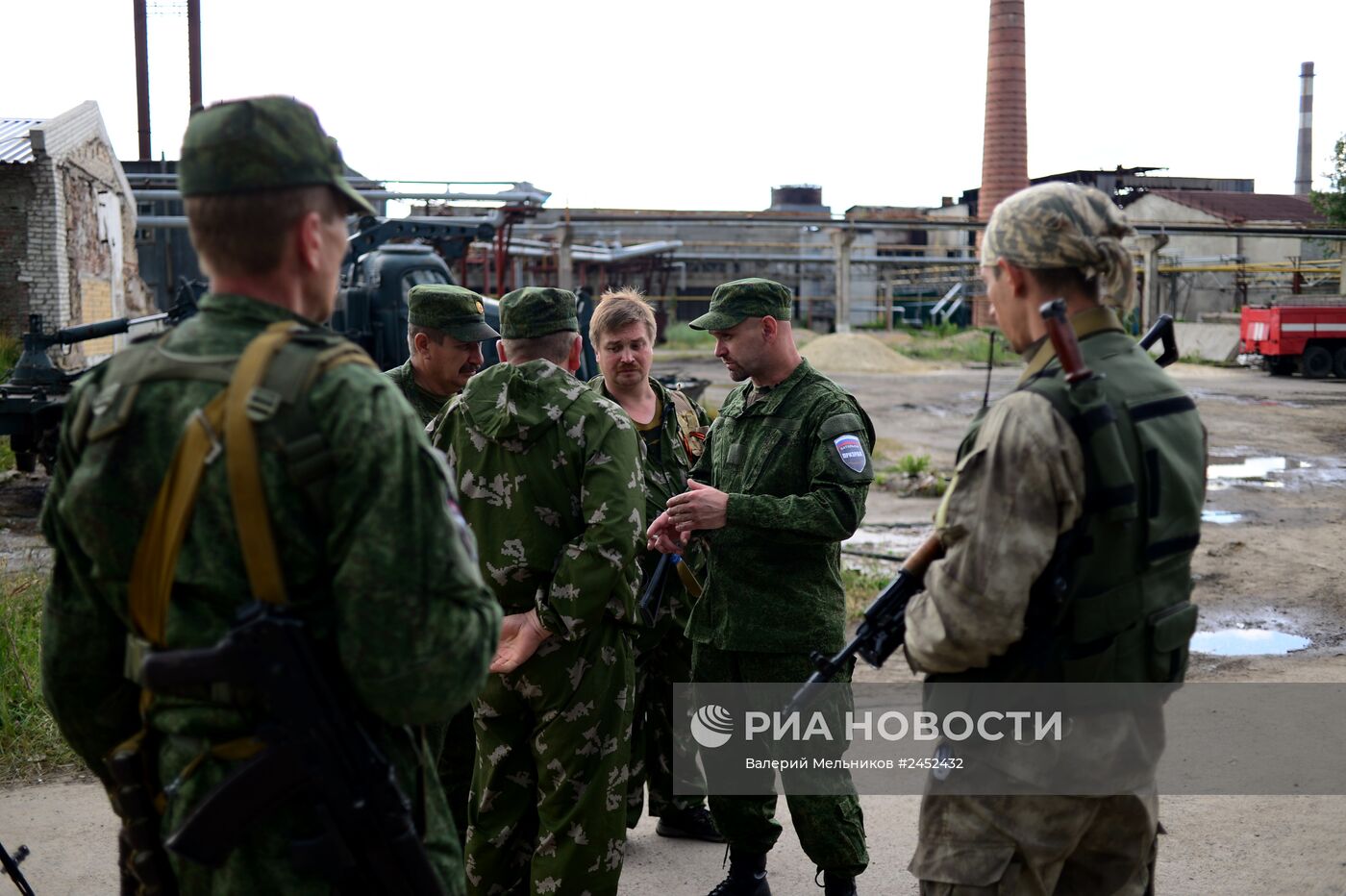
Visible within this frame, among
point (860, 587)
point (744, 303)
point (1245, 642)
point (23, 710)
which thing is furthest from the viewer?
point (860, 587)

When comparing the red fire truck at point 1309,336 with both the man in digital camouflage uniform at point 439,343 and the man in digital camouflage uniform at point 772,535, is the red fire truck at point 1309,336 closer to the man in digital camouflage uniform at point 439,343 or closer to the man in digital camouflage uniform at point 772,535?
the man in digital camouflage uniform at point 772,535

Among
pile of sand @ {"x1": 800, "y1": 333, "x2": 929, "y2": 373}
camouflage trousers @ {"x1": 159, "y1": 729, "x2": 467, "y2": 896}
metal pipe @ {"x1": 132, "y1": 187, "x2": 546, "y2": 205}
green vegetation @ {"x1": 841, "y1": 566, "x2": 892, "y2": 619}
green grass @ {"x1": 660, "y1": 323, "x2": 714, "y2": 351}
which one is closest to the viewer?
camouflage trousers @ {"x1": 159, "y1": 729, "x2": 467, "y2": 896}

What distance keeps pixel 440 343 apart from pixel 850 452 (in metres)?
1.59

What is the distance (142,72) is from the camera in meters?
28.8

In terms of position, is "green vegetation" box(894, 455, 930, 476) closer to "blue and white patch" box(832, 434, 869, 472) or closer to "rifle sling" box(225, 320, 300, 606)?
"blue and white patch" box(832, 434, 869, 472)

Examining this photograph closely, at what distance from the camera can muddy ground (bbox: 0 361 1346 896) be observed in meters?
3.92

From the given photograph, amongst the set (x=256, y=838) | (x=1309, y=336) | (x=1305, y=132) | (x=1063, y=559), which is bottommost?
(x=256, y=838)

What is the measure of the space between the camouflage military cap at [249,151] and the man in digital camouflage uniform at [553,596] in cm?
147

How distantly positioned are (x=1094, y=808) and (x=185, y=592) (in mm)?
1725

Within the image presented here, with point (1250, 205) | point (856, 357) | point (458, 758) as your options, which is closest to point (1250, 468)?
point (458, 758)

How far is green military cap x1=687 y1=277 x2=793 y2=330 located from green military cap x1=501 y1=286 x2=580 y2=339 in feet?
2.05

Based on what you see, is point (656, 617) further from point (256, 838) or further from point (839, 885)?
point (256, 838)

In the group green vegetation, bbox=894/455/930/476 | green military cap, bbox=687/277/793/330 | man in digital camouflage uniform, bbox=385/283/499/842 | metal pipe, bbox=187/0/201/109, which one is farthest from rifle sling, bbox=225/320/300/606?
metal pipe, bbox=187/0/201/109

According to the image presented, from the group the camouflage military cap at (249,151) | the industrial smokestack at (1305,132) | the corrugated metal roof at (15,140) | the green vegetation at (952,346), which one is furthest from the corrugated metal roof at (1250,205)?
the camouflage military cap at (249,151)
